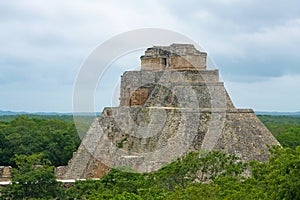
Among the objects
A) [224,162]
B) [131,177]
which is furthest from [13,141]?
[224,162]

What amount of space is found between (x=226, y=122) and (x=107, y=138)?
4.37m

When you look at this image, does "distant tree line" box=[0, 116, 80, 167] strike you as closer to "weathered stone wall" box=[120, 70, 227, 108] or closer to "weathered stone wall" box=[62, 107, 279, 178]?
"weathered stone wall" box=[62, 107, 279, 178]

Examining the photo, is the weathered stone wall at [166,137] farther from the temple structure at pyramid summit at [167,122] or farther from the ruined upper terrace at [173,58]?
the ruined upper terrace at [173,58]

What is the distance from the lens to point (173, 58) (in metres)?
20.9

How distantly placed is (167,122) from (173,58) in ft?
9.47

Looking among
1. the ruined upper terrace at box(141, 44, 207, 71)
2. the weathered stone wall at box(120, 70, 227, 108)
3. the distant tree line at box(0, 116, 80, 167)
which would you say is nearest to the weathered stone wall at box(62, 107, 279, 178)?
the weathered stone wall at box(120, 70, 227, 108)

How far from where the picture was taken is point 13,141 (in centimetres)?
2844

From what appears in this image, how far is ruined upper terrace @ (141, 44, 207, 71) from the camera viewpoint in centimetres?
2064

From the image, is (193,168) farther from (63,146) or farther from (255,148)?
(63,146)

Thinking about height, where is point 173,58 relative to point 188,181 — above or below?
above

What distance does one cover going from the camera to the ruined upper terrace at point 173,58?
2064 cm

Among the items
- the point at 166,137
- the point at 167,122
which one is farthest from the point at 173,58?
the point at 166,137

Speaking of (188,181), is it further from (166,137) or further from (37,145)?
(37,145)

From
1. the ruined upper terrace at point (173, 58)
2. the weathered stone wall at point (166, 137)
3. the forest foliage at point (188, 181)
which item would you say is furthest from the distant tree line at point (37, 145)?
the forest foliage at point (188, 181)
